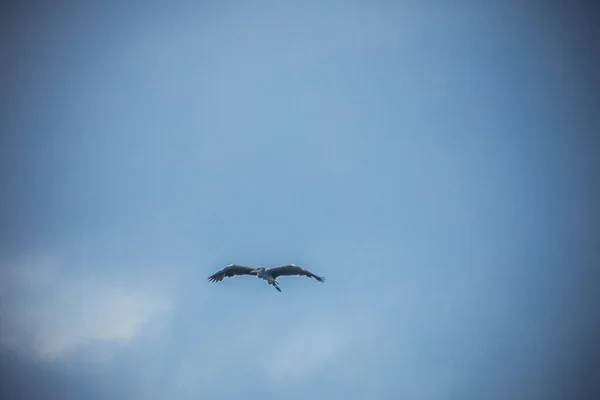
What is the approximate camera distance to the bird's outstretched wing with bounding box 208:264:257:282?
27203 mm

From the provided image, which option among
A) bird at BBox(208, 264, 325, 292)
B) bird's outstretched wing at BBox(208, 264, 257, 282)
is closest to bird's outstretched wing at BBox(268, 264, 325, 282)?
bird at BBox(208, 264, 325, 292)

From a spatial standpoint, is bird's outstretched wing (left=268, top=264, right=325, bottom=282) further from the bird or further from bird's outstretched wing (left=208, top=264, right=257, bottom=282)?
bird's outstretched wing (left=208, top=264, right=257, bottom=282)

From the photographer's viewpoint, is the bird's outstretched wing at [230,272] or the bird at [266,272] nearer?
the bird at [266,272]

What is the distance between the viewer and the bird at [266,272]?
2611cm

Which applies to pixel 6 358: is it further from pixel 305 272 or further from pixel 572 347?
pixel 572 347

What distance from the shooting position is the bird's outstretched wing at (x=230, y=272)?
27203mm

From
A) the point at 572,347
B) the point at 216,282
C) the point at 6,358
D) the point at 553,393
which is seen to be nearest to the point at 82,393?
the point at 6,358

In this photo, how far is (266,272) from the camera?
85.8 ft

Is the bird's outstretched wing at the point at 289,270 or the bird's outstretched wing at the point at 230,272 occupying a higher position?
the bird's outstretched wing at the point at 230,272

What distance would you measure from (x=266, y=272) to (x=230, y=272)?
2832mm

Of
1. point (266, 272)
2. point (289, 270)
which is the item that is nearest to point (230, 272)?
point (266, 272)

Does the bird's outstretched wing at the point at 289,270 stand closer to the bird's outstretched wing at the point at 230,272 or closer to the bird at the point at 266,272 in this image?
the bird at the point at 266,272

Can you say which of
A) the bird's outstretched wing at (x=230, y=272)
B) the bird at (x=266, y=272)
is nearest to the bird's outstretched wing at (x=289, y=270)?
the bird at (x=266, y=272)

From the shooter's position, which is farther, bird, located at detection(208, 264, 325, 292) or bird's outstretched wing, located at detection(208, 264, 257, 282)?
bird's outstretched wing, located at detection(208, 264, 257, 282)
